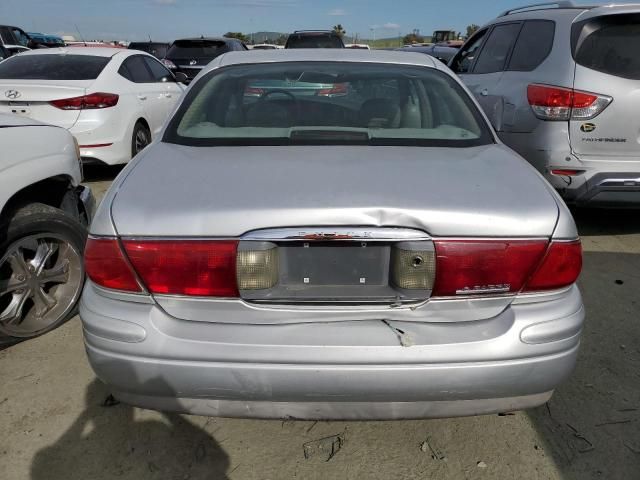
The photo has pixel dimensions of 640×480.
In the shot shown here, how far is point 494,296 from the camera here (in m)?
1.82

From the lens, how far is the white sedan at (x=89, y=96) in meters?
5.64

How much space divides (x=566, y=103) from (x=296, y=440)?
333cm

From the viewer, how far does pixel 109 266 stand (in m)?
1.79

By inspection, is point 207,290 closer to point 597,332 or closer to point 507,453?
point 507,453

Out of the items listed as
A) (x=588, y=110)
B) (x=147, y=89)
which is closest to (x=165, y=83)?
(x=147, y=89)

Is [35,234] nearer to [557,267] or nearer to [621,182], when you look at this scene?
[557,267]

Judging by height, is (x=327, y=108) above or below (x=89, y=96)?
above

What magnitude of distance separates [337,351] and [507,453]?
105 cm

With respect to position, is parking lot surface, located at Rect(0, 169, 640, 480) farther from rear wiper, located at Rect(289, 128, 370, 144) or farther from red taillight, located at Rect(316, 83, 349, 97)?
red taillight, located at Rect(316, 83, 349, 97)

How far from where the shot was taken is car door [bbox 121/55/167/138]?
6.76 m

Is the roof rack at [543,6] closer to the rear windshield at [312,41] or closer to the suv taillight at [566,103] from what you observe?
the suv taillight at [566,103]

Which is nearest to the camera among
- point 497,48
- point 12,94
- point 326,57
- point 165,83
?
point 326,57

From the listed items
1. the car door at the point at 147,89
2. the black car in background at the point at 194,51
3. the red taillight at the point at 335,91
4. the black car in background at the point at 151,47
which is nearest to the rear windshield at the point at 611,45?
the red taillight at the point at 335,91

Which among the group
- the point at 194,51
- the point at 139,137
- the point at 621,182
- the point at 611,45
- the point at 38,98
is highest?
the point at 611,45
